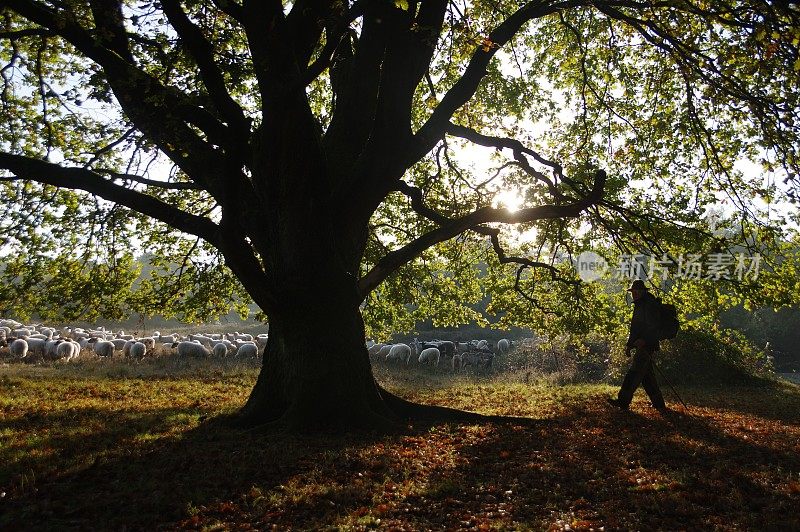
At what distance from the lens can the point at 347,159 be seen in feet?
33.2

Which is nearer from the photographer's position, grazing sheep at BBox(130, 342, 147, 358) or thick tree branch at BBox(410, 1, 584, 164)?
thick tree branch at BBox(410, 1, 584, 164)

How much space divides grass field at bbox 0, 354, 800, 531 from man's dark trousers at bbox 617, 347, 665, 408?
499mm

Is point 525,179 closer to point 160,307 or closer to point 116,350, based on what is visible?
point 160,307

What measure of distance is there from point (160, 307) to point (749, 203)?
1439 centimetres

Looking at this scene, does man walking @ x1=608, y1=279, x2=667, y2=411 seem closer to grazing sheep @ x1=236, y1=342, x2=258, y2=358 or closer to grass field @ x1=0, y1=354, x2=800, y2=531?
grass field @ x1=0, y1=354, x2=800, y2=531

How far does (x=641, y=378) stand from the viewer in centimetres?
1098

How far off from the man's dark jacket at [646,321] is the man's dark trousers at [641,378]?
203 mm

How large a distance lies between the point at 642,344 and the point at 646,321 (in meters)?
0.48

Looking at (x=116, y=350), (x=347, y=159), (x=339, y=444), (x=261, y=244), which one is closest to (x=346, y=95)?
(x=347, y=159)

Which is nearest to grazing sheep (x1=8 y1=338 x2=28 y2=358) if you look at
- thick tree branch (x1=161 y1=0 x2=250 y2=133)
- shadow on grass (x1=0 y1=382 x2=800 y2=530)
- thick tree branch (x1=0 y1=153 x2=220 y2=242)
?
shadow on grass (x1=0 y1=382 x2=800 y2=530)

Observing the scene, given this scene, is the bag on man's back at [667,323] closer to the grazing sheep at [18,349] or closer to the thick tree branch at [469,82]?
the thick tree branch at [469,82]

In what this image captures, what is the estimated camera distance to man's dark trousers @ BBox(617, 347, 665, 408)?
35.5 feet

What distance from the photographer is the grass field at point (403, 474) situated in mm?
4582

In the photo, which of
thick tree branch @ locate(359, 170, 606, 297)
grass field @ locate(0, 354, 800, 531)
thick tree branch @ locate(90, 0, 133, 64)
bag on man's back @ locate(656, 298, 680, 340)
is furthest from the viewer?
bag on man's back @ locate(656, 298, 680, 340)
